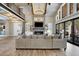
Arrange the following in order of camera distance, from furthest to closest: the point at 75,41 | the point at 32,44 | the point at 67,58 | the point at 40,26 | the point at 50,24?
the point at 40,26, the point at 50,24, the point at 75,41, the point at 32,44, the point at 67,58

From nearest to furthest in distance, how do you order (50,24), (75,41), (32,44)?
(32,44) < (75,41) < (50,24)

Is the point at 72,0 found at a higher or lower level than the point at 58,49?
higher

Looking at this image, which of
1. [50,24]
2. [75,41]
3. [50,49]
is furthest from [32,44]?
[50,24]

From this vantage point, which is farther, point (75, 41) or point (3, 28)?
point (3, 28)

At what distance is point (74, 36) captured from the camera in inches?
434

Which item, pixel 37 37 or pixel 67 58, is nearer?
pixel 67 58

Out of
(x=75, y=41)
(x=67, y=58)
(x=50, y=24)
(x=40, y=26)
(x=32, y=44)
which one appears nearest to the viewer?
(x=67, y=58)

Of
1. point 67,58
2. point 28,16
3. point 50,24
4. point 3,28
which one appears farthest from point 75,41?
point 3,28

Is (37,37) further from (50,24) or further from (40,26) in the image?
(40,26)

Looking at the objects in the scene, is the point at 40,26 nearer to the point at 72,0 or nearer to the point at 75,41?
the point at 75,41

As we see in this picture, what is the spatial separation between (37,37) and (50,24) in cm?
1358

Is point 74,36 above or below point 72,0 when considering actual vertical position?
below

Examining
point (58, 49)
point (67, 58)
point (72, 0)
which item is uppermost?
point (72, 0)

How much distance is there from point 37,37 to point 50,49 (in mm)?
1044
